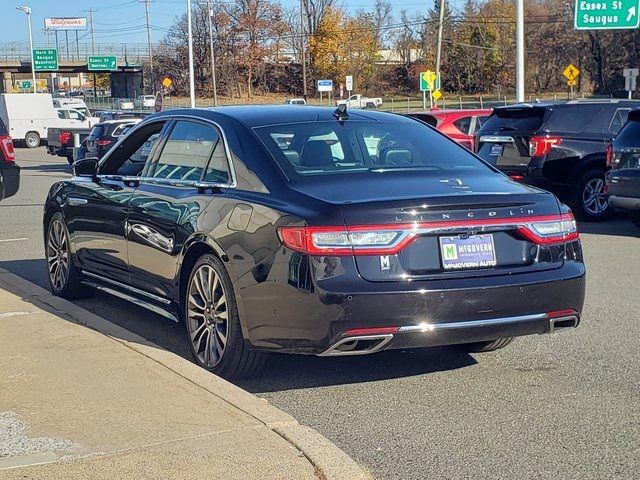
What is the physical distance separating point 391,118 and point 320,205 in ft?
5.96

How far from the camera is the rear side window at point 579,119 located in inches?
561

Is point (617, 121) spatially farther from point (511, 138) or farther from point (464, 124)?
point (464, 124)

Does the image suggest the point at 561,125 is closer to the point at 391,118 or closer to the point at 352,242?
the point at 391,118

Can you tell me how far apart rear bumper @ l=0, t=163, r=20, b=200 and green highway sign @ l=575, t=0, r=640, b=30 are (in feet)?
56.7

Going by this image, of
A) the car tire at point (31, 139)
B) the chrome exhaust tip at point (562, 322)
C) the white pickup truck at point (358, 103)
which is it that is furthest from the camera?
the car tire at point (31, 139)

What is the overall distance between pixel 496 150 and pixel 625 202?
9.57 ft

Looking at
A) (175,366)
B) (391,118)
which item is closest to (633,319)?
(391,118)

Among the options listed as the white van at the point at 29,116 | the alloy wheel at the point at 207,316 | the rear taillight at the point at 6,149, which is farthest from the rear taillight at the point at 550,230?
the white van at the point at 29,116

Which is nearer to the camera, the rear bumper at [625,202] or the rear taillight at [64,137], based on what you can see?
the rear bumper at [625,202]

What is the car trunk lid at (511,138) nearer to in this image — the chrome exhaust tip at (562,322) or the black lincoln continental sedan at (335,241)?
the black lincoln continental sedan at (335,241)

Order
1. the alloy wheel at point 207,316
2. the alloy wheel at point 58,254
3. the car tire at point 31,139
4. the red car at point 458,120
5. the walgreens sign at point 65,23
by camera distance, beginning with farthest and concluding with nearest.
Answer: the walgreens sign at point 65,23
the car tire at point 31,139
the red car at point 458,120
the alloy wheel at point 58,254
the alloy wheel at point 207,316

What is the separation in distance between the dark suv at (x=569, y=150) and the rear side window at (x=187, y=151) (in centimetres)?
816

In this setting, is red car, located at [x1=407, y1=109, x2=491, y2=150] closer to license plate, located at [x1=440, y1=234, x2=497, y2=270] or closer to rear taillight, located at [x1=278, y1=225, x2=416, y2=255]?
license plate, located at [x1=440, y1=234, x2=497, y2=270]

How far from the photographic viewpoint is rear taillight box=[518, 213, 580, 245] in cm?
550
